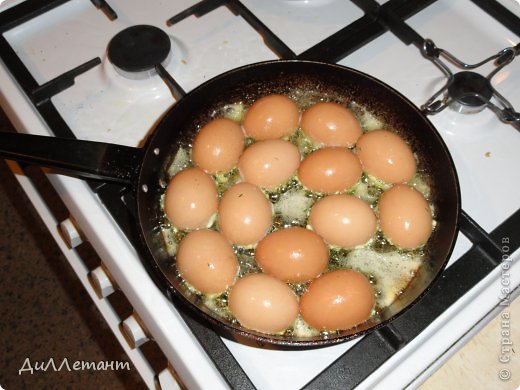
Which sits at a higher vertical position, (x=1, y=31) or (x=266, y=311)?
(x=266, y=311)

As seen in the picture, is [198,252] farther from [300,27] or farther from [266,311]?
[300,27]

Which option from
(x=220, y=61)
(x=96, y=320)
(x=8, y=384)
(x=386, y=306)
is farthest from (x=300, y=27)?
(x=8, y=384)

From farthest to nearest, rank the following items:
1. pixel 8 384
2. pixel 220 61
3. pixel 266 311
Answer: pixel 8 384 < pixel 220 61 < pixel 266 311

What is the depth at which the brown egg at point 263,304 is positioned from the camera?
0.72 metres

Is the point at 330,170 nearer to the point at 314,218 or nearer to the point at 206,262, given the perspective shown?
the point at 314,218

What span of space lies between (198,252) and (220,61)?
436 mm

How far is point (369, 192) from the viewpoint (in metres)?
0.87

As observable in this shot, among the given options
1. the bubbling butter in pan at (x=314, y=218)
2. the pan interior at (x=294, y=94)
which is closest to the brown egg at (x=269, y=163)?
the bubbling butter in pan at (x=314, y=218)

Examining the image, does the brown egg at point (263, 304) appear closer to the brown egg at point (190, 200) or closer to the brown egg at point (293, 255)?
the brown egg at point (293, 255)

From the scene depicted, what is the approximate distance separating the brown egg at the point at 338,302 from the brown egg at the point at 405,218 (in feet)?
0.32

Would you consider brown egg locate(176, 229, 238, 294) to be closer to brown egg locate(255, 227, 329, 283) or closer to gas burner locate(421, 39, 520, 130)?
brown egg locate(255, 227, 329, 283)

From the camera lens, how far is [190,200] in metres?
0.79

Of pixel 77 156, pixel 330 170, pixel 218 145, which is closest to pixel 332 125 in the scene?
pixel 330 170

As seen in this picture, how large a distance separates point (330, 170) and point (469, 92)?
0.31 metres
